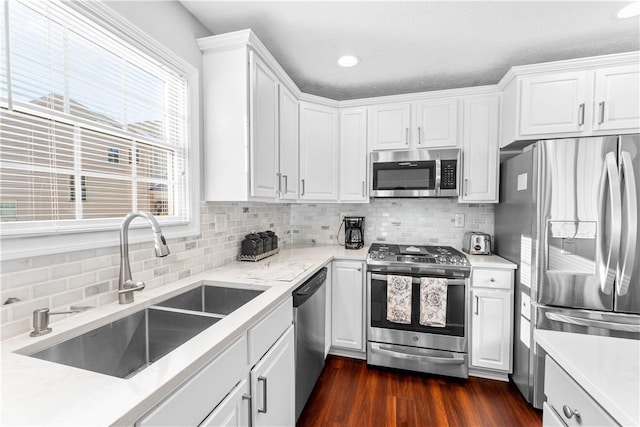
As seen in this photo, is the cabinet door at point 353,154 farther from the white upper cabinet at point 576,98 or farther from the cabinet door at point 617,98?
the cabinet door at point 617,98

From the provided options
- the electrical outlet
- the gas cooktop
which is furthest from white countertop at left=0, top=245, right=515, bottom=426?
the gas cooktop

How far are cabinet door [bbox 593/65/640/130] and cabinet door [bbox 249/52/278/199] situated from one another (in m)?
2.33

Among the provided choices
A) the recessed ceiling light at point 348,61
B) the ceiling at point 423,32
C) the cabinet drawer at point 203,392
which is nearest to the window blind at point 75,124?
the ceiling at point 423,32

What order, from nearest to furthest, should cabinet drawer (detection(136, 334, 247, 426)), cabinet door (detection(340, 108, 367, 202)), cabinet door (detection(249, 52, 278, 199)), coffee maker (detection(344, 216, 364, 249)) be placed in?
cabinet drawer (detection(136, 334, 247, 426)), cabinet door (detection(249, 52, 278, 199)), cabinet door (detection(340, 108, 367, 202)), coffee maker (detection(344, 216, 364, 249))

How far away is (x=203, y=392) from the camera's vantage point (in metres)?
0.87

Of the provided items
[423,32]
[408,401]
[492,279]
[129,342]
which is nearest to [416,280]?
[492,279]

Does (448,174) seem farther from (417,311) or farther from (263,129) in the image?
(263,129)

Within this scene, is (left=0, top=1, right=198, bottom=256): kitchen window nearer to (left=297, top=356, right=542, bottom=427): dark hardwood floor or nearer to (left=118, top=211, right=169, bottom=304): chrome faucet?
(left=118, top=211, right=169, bottom=304): chrome faucet

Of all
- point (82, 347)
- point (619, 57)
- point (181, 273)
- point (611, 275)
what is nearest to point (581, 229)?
point (611, 275)

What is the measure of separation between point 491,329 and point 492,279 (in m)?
0.39

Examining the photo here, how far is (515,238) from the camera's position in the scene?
7.11ft

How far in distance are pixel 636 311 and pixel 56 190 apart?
3109 millimetres

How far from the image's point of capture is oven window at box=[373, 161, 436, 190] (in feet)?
8.34

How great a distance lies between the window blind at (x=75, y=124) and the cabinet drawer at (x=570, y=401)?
5.65ft
